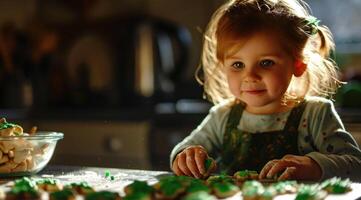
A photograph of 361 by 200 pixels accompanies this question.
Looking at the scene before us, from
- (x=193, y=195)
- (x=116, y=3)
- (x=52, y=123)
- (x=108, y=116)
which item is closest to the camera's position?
(x=193, y=195)

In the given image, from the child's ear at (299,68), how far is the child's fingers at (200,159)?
0.93 ft

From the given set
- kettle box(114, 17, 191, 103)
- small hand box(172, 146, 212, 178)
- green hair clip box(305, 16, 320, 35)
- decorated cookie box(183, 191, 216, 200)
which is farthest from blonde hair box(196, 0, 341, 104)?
kettle box(114, 17, 191, 103)

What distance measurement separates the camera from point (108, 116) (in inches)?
97.0

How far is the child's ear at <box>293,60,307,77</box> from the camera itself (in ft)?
4.19

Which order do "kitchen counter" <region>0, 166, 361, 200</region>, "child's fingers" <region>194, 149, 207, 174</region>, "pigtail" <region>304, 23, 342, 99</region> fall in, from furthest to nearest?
"pigtail" <region>304, 23, 342, 99</region>, "child's fingers" <region>194, 149, 207, 174</region>, "kitchen counter" <region>0, 166, 361, 200</region>

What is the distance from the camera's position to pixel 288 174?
1.00m

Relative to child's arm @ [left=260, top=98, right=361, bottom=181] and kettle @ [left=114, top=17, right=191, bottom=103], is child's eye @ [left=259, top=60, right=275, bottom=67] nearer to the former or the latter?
child's arm @ [left=260, top=98, right=361, bottom=181]

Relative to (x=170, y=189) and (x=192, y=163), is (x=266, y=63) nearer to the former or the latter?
(x=192, y=163)

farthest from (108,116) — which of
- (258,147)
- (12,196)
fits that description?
(12,196)

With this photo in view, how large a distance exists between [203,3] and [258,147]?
1548mm

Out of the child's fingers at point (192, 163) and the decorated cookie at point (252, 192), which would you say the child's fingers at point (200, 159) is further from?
the decorated cookie at point (252, 192)

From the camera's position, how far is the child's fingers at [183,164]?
1106 mm

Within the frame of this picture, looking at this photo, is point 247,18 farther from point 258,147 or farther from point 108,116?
point 108,116

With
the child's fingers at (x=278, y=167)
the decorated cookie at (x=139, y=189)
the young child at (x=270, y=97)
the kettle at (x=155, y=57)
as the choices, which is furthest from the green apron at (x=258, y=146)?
the kettle at (x=155, y=57)
